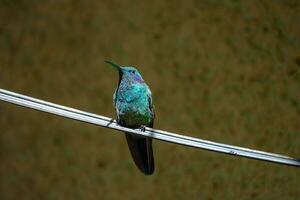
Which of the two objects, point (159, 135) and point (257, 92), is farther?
point (257, 92)

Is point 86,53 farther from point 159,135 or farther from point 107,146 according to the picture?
point 159,135

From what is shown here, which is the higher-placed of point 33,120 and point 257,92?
point 257,92

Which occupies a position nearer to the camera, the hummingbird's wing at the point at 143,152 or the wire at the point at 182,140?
the wire at the point at 182,140

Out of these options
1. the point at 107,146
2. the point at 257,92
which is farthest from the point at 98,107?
the point at 257,92

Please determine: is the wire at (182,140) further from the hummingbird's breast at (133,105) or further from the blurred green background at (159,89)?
the blurred green background at (159,89)

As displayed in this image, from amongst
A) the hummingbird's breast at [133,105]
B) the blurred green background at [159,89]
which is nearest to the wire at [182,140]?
the hummingbird's breast at [133,105]

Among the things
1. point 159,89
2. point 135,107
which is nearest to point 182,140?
point 135,107
